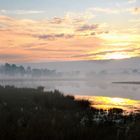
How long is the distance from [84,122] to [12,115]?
531cm

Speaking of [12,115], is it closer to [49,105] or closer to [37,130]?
[37,130]

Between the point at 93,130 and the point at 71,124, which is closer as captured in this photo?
the point at 93,130

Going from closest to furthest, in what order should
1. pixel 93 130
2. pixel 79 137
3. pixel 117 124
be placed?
1. pixel 79 137
2. pixel 93 130
3. pixel 117 124

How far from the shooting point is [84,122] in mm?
21578

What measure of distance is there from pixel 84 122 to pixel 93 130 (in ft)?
9.82

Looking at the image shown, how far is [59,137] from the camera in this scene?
16.5 meters

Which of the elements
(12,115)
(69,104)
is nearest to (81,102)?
(69,104)

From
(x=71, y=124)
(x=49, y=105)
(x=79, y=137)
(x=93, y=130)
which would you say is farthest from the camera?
(x=49, y=105)

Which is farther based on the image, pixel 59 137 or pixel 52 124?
pixel 52 124

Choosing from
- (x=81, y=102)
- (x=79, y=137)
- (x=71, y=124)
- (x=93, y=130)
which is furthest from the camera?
(x=81, y=102)

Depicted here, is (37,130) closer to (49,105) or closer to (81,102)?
(49,105)

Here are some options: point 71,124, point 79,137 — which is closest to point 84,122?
point 71,124

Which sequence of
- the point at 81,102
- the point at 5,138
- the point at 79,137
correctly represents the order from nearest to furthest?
the point at 5,138
the point at 79,137
the point at 81,102

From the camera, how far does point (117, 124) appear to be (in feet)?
73.1
